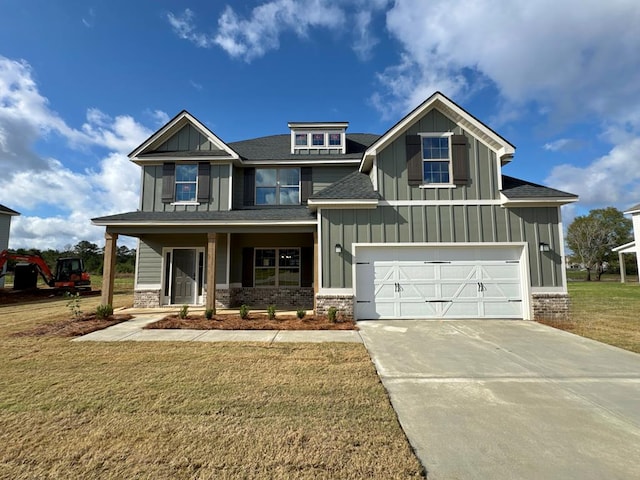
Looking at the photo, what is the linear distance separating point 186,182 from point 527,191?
39.6 feet

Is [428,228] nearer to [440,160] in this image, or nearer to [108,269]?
[440,160]

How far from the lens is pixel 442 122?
33.1 ft

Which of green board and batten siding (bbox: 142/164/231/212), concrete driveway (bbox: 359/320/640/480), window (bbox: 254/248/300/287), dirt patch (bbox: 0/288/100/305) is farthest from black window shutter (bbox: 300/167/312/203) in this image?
dirt patch (bbox: 0/288/100/305)

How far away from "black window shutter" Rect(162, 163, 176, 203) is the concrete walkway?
5380 millimetres

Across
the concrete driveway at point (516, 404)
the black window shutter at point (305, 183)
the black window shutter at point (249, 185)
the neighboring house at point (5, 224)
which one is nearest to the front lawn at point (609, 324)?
the concrete driveway at point (516, 404)

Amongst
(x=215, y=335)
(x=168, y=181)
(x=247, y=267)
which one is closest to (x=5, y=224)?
(x=168, y=181)

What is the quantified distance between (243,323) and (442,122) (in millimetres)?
8856

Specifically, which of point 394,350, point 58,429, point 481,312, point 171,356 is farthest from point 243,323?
point 481,312

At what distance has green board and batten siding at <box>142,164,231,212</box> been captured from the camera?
12.0 m

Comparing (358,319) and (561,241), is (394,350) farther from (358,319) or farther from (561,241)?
(561,241)

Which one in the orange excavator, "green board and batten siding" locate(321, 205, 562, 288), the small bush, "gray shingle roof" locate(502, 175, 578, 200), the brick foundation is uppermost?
"gray shingle roof" locate(502, 175, 578, 200)

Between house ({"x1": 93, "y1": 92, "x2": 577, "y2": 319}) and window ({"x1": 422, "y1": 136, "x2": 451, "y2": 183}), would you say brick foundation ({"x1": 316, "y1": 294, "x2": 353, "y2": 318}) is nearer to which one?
house ({"x1": 93, "y1": 92, "x2": 577, "y2": 319})

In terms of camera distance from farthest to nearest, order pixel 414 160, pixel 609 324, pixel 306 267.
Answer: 1. pixel 306 267
2. pixel 414 160
3. pixel 609 324

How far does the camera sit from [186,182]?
12195mm
